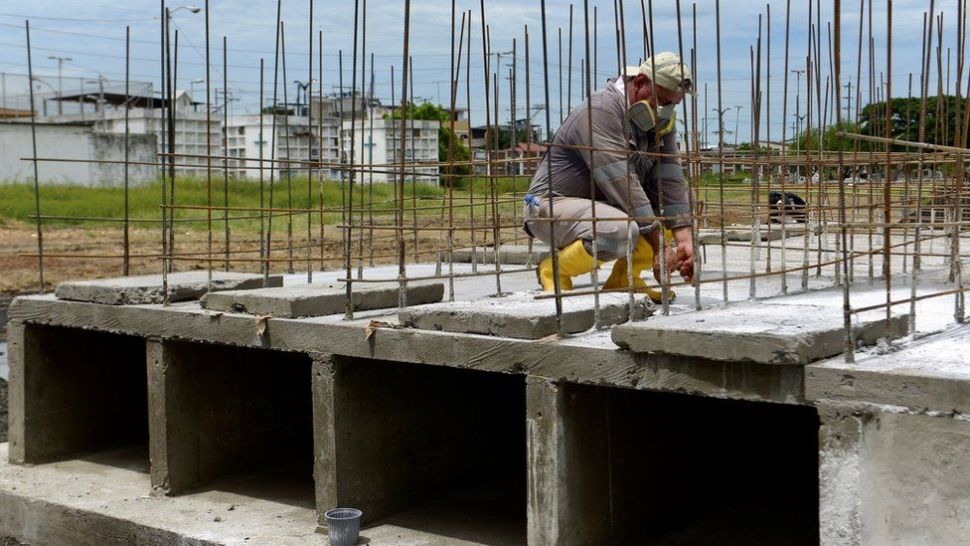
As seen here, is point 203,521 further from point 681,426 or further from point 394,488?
point 681,426

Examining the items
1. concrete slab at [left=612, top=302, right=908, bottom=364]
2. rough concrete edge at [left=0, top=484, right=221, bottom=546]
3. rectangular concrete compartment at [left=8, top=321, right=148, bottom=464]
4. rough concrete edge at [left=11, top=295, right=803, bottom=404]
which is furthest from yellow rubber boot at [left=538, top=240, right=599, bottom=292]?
rectangular concrete compartment at [left=8, top=321, right=148, bottom=464]

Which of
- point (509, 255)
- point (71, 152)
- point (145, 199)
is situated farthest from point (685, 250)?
point (71, 152)

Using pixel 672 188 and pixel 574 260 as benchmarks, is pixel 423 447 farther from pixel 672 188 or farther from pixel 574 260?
pixel 672 188

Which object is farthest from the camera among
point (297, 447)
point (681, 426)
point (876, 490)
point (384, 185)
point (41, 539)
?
point (384, 185)

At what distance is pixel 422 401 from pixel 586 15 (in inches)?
97.7

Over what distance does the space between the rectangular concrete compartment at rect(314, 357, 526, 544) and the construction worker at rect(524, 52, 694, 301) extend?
1004 mm

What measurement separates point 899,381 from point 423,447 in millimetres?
3060

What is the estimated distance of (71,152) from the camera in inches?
1423

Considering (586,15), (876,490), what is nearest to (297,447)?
(586,15)

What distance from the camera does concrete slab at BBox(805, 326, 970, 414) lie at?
4.05m

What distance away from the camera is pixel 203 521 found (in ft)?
20.5

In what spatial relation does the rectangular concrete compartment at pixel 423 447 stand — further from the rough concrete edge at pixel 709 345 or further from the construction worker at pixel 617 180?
the rough concrete edge at pixel 709 345

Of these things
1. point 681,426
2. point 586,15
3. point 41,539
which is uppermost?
point 586,15

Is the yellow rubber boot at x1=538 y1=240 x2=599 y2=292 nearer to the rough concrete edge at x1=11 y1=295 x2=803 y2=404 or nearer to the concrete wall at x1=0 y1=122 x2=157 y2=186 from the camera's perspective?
the rough concrete edge at x1=11 y1=295 x2=803 y2=404
